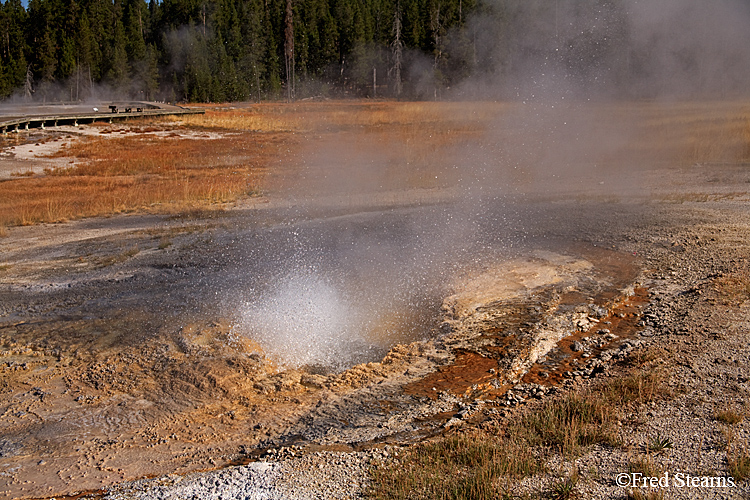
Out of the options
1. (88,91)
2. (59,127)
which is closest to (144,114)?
(59,127)

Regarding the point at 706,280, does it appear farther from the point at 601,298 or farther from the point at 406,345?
the point at 406,345

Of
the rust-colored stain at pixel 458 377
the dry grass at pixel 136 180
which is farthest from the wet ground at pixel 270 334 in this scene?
the dry grass at pixel 136 180

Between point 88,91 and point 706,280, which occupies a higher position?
point 88,91

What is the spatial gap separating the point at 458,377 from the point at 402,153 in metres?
14.3

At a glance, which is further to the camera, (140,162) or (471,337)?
(140,162)

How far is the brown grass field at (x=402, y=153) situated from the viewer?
11.2 meters

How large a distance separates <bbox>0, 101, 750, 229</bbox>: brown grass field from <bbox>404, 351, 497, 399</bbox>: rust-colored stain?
5.15 m

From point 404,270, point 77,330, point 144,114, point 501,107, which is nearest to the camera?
point 77,330

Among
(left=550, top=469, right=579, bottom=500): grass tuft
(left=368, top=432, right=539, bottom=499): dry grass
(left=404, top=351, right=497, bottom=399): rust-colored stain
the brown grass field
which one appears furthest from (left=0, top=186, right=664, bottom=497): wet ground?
the brown grass field

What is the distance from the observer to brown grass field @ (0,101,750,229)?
11219 mm

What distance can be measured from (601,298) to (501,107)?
5101mm

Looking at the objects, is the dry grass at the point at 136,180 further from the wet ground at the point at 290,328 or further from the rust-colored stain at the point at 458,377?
the rust-colored stain at the point at 458,377

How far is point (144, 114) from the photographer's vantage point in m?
35.9

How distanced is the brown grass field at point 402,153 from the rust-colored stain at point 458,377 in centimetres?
515
